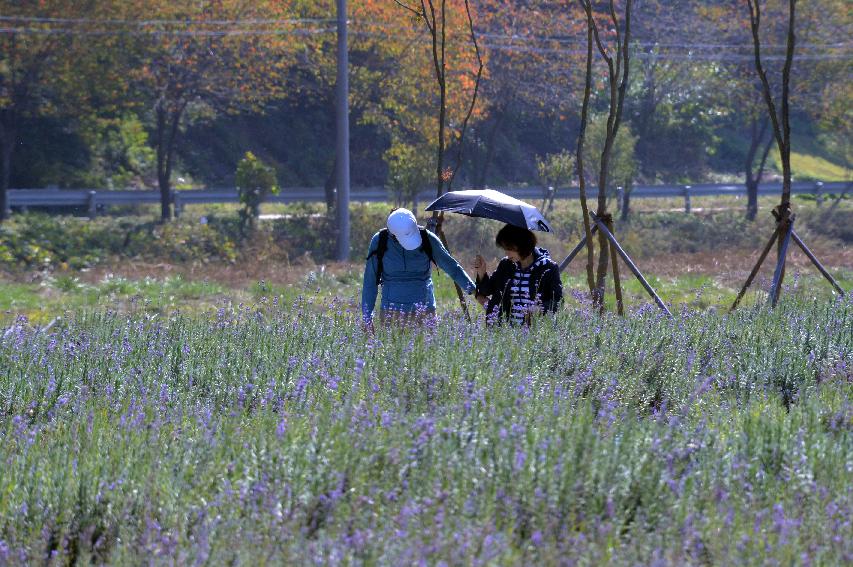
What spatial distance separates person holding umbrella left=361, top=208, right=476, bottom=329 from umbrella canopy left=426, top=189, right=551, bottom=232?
588 mm

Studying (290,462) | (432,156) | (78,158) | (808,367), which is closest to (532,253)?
(808,367)

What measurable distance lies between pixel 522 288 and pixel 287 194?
26.7 meters

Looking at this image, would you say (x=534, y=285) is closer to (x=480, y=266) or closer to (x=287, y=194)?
(x=480, y=266)

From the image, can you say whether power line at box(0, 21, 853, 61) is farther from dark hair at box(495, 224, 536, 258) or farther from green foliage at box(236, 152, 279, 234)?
dark hair at box(495, 224, 536, 258)

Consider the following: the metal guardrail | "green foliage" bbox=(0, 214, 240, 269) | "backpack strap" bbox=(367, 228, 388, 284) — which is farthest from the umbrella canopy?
the metal guardrail

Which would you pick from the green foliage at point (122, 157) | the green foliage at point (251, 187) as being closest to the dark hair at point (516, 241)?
the green foliage at point (251, 187)

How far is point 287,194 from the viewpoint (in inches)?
1368

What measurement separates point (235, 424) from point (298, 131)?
123 feet

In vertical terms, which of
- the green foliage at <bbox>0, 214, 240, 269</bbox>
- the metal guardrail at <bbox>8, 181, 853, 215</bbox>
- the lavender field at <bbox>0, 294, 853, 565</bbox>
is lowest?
the green foliage at <bbox>0, 214, 240, 269</bbox>

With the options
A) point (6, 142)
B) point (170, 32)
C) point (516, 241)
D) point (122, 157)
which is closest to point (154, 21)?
point (170, 32)

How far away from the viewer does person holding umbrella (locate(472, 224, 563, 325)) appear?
851cm

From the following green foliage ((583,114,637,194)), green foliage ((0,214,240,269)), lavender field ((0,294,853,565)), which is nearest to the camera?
lavender field ((0,294,853,565))

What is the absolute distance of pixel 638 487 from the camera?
4.59 meters

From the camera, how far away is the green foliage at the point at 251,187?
2789 cm
